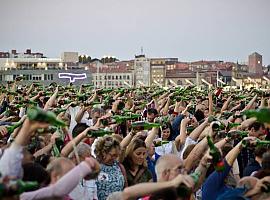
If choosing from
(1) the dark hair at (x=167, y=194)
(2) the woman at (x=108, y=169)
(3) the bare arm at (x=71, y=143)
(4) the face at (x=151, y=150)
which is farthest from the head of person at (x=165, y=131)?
(1) the dark hair at (x=167, y=194)

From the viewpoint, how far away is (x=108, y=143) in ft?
21.6

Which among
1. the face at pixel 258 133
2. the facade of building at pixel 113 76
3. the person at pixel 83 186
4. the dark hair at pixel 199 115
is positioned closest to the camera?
the person at pixel 83 186

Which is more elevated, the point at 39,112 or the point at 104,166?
the point at 39,112

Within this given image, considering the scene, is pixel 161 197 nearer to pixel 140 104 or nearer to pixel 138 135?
pixel 138 135

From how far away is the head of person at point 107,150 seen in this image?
659cm

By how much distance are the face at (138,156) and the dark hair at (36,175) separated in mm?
2209

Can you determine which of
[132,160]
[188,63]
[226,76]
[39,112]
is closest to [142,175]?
[132,160]

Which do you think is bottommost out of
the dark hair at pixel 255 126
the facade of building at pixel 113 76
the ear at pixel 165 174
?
the facade of building at pixel 113 76

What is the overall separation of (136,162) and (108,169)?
0.40 meters

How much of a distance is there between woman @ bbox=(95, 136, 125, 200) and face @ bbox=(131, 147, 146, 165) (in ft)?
0.71

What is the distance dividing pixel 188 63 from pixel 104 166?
153 metres

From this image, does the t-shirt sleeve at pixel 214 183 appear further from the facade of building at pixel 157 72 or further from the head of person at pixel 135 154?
the facade of building at pixel 157 72

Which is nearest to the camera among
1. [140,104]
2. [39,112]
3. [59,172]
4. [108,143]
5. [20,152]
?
[39,112]

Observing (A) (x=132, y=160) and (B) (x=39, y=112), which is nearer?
(B) (x=39, y=112)
